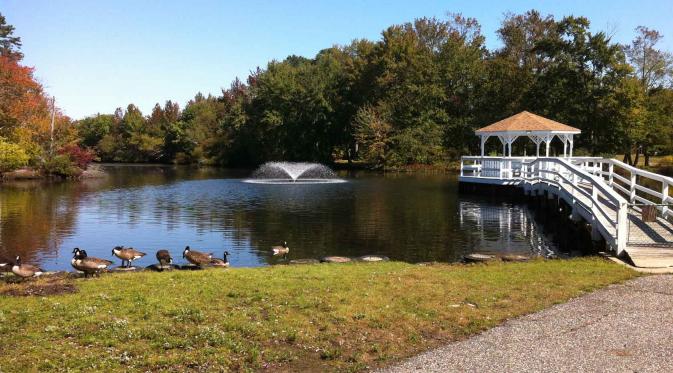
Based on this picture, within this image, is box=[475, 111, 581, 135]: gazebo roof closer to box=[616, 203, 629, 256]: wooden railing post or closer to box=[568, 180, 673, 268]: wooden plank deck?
box=[568, 180, 673, 268]: wooden plank deck

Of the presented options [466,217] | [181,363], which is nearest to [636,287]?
[181,363]

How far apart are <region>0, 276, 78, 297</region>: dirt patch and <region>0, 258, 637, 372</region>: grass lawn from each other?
6 centimetres

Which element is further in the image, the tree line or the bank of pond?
the tree line

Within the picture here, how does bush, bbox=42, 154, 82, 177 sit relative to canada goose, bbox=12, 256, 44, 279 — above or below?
above

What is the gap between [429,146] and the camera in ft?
200

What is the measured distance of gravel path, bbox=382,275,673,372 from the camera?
604 cm

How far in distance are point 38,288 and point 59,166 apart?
140 feet

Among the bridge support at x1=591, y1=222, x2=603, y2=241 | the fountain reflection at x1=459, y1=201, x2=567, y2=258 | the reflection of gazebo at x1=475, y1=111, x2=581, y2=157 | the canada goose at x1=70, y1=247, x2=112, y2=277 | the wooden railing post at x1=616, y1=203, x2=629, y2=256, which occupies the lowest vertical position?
the fountain reflection at x1=459, y1=201, x2=567, y2=258

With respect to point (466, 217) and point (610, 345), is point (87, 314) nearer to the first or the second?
point (610, 345)

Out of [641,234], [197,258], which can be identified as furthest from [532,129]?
[197,258]

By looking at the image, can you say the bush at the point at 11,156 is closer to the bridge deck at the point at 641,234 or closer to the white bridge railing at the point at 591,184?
the white bridge railing at the point at 591,184

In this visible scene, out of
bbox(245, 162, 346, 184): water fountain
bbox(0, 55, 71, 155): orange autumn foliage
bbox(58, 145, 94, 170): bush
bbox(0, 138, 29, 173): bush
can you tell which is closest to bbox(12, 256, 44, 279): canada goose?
A: bbox(0, 55, 71, 155): orange autumn foliage

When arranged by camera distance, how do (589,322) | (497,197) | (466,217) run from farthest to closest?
(497,197), (466,217), (589,322)

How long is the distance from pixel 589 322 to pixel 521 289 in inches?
76.0
